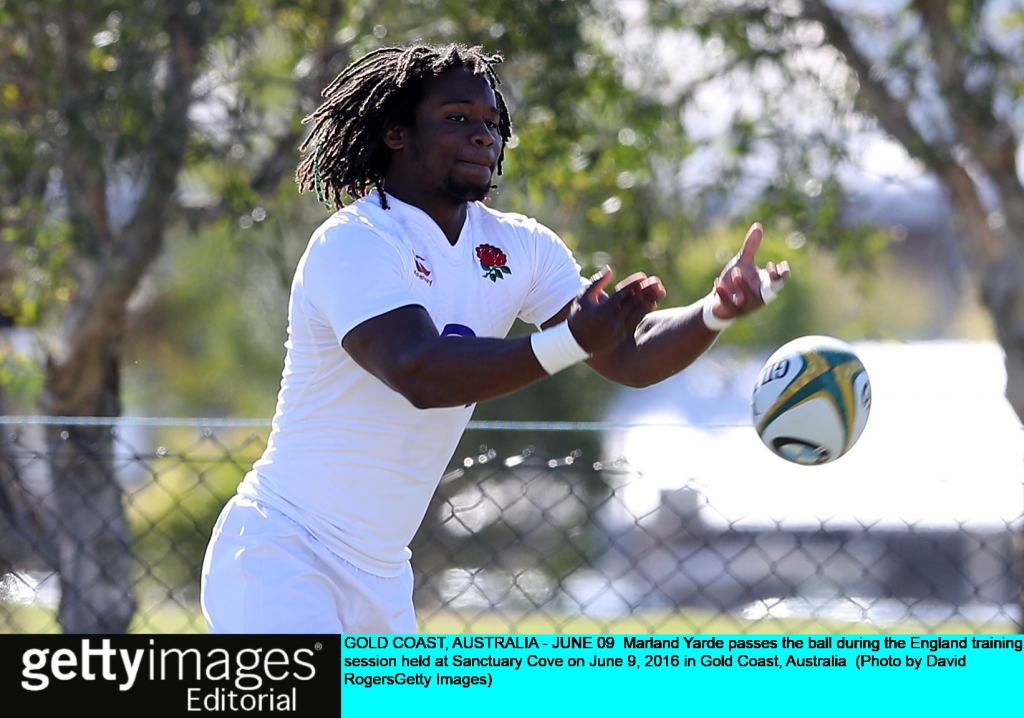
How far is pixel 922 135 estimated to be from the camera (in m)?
8.82

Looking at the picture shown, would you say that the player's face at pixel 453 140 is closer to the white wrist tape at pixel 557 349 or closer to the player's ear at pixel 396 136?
the player's ear at pixel 396 136

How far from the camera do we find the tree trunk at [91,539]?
236 inches

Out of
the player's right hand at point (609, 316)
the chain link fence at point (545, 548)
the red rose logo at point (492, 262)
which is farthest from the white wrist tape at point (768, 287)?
the chain link fence at point (545, 548)

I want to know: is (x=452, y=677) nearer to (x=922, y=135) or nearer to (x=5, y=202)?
(x=5, y=202)

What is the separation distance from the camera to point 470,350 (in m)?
3.03

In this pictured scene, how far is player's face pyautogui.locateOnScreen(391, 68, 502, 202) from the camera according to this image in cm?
351

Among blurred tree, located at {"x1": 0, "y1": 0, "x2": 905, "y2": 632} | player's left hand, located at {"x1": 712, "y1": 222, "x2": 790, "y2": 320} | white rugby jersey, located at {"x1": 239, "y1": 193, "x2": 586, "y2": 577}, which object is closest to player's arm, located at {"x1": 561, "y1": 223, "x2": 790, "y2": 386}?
player's left hand, located at {"x1": 712, "y1": 222, "x2": 790, "y2": 320}

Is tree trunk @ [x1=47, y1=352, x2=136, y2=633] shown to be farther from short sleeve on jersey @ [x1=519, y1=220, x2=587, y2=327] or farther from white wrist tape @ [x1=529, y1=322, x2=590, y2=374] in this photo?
white wrist tape @ [x1=529, y1=322, x2=590, y2=374]

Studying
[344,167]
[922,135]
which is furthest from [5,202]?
[922,135]

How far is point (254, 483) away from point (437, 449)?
0.49 metres

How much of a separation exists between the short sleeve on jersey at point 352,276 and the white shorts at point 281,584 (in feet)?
1.83

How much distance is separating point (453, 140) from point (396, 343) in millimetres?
725

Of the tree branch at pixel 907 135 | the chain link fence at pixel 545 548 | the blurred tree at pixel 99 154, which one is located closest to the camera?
the chain link fence at pixel 545 548

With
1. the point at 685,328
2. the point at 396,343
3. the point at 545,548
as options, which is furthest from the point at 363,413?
the point at 545,548
